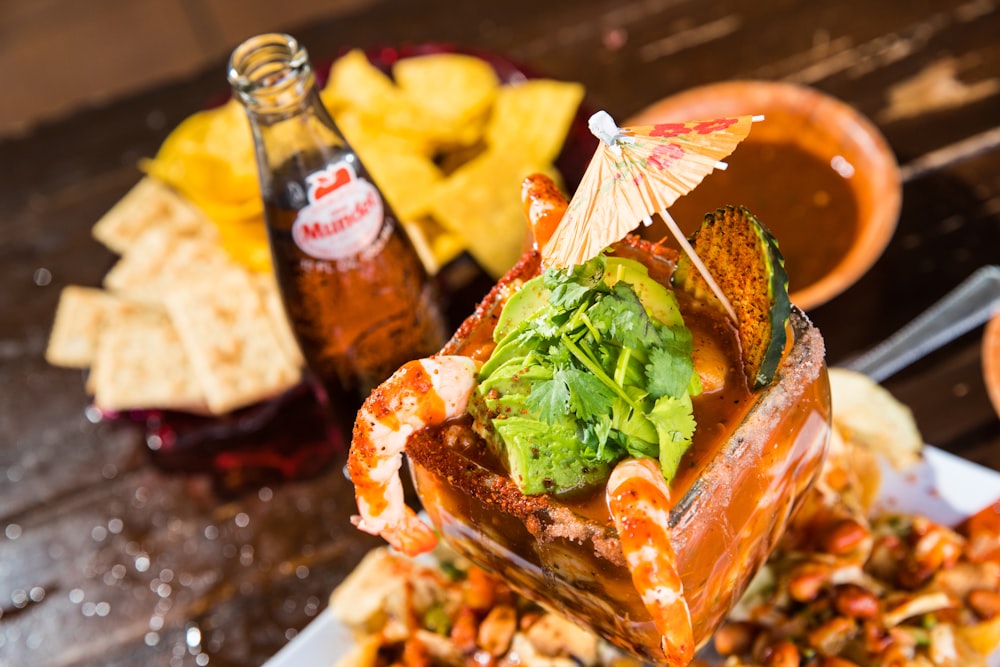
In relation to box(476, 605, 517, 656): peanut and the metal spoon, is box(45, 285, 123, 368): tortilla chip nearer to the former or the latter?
box(476, 605, 517, 656): peanut

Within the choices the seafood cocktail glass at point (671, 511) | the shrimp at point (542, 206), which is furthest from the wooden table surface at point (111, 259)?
the shrimp at point (542, 206)

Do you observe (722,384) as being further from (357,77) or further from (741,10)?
(741,10)

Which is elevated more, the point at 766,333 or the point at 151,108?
the point at 766,333

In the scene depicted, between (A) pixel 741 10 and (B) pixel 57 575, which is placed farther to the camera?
(A) pixel 741 10

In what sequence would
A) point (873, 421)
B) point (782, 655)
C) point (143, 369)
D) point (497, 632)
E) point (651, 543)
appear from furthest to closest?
point (143, 369)
point (873, 421)
point (497, 632)
point (782, 655)
point (651, 543)


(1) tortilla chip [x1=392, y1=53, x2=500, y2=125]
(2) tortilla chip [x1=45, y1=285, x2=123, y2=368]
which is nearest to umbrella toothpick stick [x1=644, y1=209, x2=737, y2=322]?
(1) tortilla chip [x1=392, y1=53, x2=500, y2=125]

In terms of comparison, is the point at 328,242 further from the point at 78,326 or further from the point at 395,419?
the point at 78,326

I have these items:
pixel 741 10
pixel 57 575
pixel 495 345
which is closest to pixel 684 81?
pixel 741 10

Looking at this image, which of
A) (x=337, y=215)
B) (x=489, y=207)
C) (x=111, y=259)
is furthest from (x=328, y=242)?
(x=111, y=259)

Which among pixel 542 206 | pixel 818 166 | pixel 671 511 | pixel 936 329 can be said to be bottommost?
pixel 936 329
